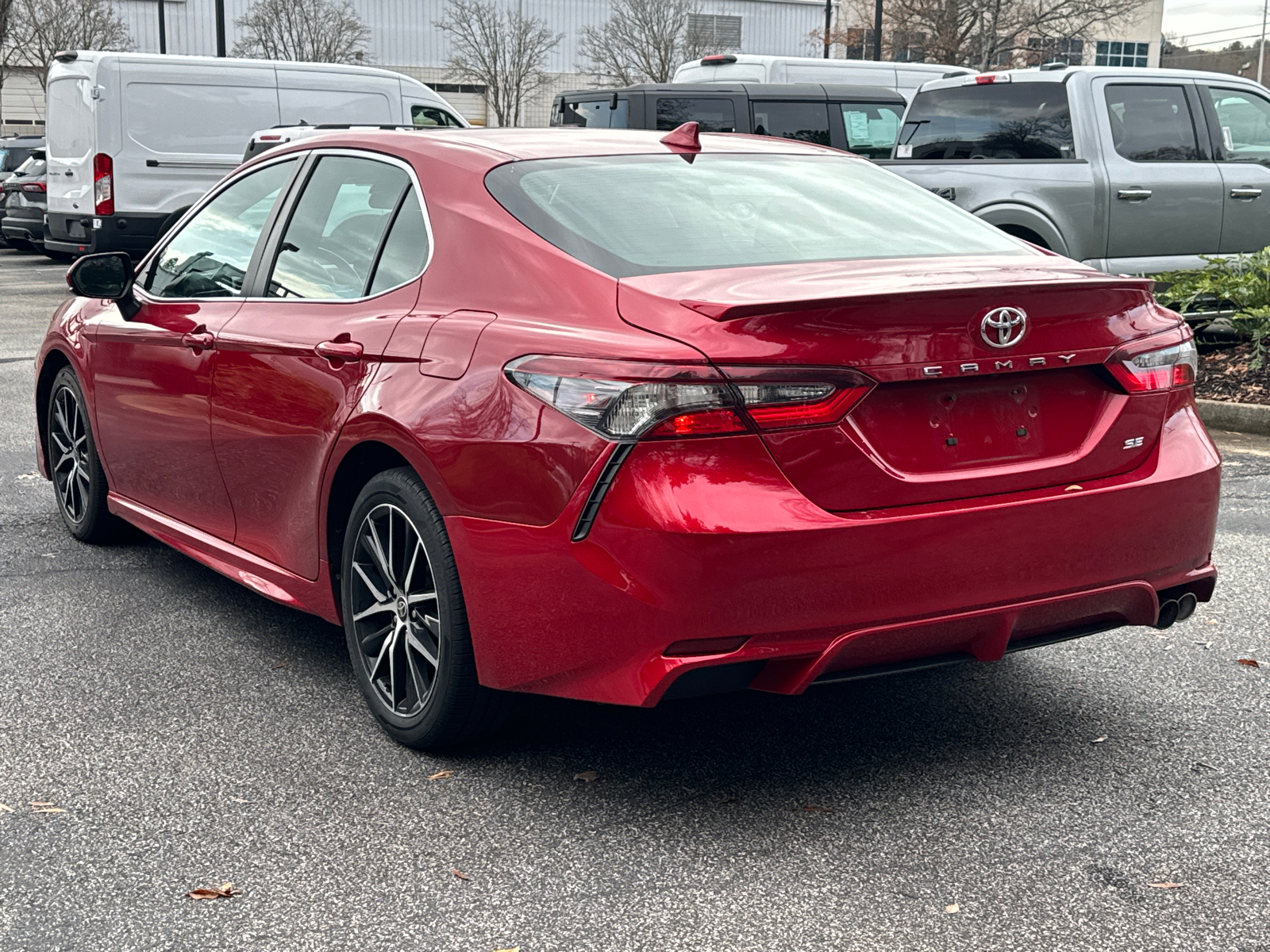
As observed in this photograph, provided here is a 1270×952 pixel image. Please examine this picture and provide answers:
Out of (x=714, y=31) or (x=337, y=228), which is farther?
(x=714, y=31)

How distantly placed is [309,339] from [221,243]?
1.04m

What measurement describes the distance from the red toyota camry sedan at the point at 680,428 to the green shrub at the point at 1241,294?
583cm

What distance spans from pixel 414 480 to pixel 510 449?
1.54 ft

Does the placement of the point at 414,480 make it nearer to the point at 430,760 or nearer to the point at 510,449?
the point at 510,449

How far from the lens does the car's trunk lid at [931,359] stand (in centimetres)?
326

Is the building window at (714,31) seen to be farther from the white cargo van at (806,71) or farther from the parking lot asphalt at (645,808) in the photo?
the parking lot asphalt at (645,808)

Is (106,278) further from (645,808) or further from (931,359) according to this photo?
(931,359)

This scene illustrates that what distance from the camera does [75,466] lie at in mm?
6230

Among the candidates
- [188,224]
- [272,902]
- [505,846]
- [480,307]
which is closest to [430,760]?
[505,846]

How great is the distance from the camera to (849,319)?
10.8 feet

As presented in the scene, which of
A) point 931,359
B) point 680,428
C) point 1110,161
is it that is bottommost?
point 680,428

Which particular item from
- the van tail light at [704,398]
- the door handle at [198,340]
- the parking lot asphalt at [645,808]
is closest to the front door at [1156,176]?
the parking lot asphalt at [645,808]

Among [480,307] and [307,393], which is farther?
[307,393]

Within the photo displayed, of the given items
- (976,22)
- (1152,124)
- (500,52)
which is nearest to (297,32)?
(500,52)
